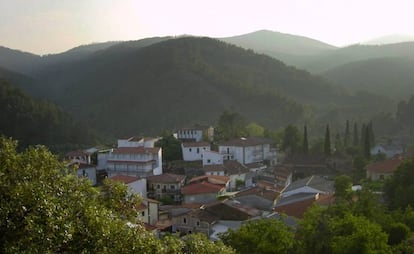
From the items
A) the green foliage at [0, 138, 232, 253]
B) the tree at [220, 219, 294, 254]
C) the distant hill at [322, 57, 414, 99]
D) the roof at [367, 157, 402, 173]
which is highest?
the distant hill at [322, 57, 414, 99]

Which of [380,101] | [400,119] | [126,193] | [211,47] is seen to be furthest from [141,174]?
[211,47]

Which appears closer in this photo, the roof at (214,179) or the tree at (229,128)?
the roof at (214,179)

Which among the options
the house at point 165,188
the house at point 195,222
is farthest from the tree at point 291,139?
the house at point 195,222

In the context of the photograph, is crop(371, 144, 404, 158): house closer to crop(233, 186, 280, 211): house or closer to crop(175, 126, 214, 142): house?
crop(175, 126, 214, 142): house

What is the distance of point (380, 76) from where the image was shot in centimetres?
14200

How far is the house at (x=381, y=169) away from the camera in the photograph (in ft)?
131

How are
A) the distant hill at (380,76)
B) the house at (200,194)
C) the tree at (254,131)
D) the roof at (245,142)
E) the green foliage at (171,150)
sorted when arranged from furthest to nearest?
1. the distant hill at (380,76)
2. the tree at (254,131)
3. the roof at (245,142)
4. the green foliage at (171,150)
5. the house at (200,194)

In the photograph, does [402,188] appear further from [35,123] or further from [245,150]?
[35,123]

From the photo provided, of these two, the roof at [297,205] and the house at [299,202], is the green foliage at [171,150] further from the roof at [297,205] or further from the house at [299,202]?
the roof at [297,205]

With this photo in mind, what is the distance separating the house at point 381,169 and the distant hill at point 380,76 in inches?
3194

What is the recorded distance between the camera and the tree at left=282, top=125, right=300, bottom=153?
53.9 meters

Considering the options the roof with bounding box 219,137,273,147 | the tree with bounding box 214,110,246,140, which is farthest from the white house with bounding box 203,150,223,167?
the tree with bounding box 214,110,246,140

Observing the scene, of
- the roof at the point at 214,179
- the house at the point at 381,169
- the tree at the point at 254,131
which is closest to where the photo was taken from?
the house at the point at 381,169

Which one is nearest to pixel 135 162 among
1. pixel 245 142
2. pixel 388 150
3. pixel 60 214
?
pixel 245 142
